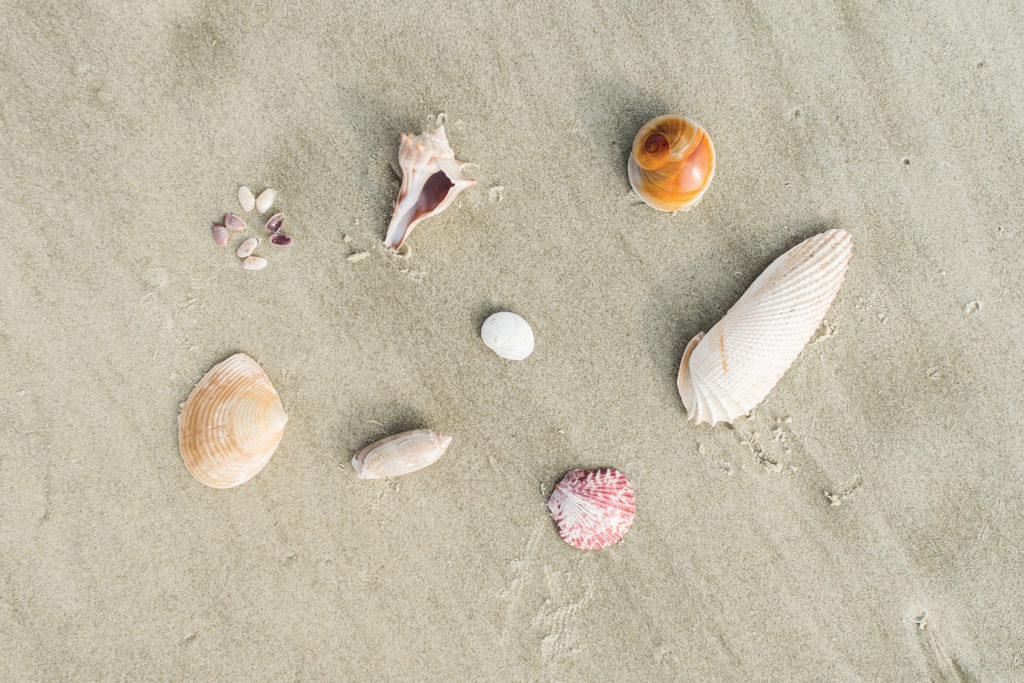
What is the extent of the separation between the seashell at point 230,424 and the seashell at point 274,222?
1.65ft

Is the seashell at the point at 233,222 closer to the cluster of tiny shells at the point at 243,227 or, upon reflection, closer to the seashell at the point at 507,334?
the cluster of tiny shells at the point at 243,227

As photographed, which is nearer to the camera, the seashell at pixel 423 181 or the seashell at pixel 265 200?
the seashell at pixel 423 181

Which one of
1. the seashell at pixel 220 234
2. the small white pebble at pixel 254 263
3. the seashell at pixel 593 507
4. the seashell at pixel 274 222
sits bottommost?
the seashell at pixel 593 507

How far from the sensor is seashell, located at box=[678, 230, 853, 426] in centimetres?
220

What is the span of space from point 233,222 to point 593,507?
1750 mm

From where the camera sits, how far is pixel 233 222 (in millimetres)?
2291

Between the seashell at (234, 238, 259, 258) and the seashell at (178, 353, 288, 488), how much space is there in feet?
1.28

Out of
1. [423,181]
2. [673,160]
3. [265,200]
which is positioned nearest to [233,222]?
[265,200]

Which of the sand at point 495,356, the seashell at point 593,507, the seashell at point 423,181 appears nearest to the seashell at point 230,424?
the sand at point 495,356

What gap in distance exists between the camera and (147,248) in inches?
90.7

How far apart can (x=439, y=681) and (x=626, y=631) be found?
0.76 metres

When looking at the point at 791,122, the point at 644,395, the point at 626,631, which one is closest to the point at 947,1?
the point at 791,122

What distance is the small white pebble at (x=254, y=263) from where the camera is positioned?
2.29 m

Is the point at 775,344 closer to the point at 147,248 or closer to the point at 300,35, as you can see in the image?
the point at 300,35
